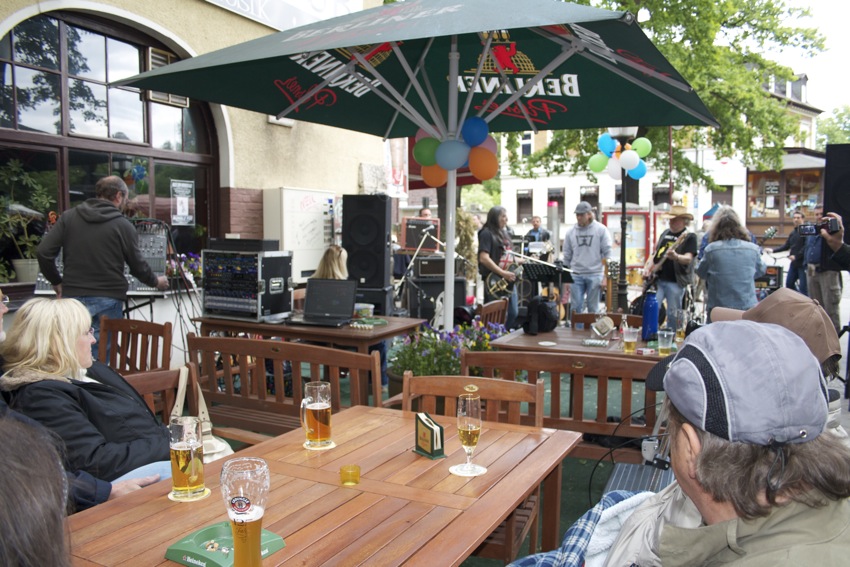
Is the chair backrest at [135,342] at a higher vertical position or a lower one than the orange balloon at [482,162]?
lower

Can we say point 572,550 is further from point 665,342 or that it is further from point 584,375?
point 665,342

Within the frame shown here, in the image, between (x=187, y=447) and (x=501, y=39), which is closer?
(x=187, y=447)

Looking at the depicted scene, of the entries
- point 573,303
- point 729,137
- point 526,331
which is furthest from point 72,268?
point 729,137

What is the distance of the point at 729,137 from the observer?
671 inches

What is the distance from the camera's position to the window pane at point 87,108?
6.16m

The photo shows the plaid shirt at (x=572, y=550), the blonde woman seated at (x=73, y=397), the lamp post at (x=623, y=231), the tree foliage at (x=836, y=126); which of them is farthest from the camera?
the tree foliage at (x=836, y=126)

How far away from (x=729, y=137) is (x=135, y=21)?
49.2 feet

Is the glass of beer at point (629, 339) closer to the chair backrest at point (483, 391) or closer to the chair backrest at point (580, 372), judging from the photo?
the chair backrest at point (580, 372)

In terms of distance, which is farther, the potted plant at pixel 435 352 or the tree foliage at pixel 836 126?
the tree foliage at pixel 836 126

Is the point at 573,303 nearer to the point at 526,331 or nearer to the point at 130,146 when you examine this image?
the point at 526,331

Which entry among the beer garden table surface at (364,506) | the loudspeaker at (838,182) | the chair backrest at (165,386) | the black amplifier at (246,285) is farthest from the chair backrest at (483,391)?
the loudspeaker at (838,182)

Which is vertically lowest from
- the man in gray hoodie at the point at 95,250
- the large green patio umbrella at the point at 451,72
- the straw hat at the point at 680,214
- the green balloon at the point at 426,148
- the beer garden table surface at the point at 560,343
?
the beer garden table surface at the point at 560,343

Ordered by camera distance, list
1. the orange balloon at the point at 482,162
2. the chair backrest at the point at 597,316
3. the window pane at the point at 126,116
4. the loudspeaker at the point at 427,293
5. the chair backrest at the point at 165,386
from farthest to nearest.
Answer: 1. the loudspeaker at the point at 427,293
2. the window pane at the point at 126,116
3. the chair backrest at the point at 597,316
4. the orange balloon at the point at 482,162
5. the chair backrest at the point at 165,386

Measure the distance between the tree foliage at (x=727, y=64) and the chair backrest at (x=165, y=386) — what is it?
47.4 feet
